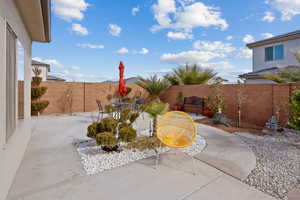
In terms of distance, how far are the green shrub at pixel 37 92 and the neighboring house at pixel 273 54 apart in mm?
11416

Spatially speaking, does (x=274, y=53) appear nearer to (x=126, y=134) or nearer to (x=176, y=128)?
(x=176, y=128)

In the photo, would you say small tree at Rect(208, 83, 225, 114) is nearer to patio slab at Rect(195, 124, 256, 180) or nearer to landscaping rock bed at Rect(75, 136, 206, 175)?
patio slab at Rect(195, 124, 256, 180)

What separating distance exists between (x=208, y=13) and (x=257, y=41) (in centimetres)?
717

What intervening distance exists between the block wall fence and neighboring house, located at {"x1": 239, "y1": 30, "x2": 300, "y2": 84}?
3712 millimetres

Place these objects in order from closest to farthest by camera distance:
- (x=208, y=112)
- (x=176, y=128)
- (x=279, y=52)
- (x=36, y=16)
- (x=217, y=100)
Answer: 1. (x=36, y=16)
2. (x=176, y=128)
3. (x=217, y=100)
4. (x=208, y=112)
5. (x=279, y=52)

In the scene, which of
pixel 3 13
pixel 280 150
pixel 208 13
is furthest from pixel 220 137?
pixel 208 13

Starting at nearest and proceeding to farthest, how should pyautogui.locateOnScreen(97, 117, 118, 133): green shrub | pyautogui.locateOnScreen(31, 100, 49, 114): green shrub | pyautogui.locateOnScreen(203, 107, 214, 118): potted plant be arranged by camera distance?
pyautogui.locateOnScreen(97, 117, 118, 133): green shrub → pyautogui.locateOnScreen(31, 100, 49, 114): green shrub → pyautogui.locateOnScreen(203, 107, 214, 118): potted plant

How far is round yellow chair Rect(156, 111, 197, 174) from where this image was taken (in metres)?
2.97

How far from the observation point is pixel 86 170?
247cm

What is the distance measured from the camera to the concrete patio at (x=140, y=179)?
1.91m

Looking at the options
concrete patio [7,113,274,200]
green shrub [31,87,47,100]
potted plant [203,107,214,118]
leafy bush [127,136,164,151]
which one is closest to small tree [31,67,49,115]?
green shrub [31,87,47,100]

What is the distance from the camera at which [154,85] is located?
11.0 m

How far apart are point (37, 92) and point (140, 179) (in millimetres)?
6986

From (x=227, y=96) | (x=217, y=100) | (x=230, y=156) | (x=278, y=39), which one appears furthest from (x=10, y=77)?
(x=278, y=39)
